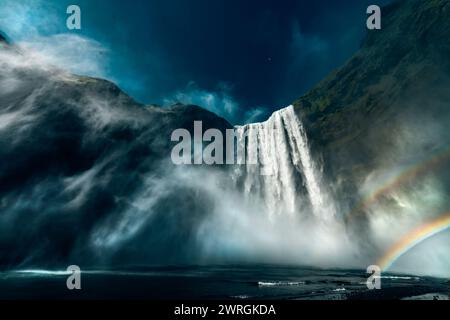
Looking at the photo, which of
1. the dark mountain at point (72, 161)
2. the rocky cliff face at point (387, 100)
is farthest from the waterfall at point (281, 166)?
the dark mountain at point (72, 161)

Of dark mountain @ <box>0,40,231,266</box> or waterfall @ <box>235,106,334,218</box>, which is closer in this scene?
dark mountain @ <box>0,40,231,266</box>

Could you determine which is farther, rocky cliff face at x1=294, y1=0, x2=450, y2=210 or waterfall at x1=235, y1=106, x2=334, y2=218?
waterfall at x1=235, y1=106, x2=334, y2=218

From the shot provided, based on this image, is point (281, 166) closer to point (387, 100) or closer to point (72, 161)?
point (387, 100)

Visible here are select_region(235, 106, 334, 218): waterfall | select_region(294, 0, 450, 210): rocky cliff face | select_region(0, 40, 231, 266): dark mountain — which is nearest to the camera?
select_region(294, 0, 450, 210): rocky cliff face

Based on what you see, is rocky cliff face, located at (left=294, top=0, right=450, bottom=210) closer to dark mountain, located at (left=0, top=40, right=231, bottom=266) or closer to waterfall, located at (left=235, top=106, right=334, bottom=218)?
waterfall, located at (left=235, top=106, right=334, bottom=218)

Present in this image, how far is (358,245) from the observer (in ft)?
198

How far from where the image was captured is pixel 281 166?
6731 cm

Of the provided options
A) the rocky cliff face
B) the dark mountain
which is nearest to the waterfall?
the rocky cliff face

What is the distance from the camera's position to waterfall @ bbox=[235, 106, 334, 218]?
65500 millimetres

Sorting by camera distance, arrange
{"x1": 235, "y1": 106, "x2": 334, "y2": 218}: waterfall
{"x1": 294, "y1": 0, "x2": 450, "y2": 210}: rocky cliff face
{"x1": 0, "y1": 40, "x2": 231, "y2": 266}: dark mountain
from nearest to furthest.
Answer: {"x1": 294, "y1": 0, "x2": 450, "y2": 210}: rocky cliff face < {"x1": 0, "y1": 40, "x2": 231, "y2": 266}: dark mountain < {"x1": 235, "y1": 106, "x2": 334, "y2": 218}: waterfall

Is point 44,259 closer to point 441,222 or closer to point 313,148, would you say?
point 313,148

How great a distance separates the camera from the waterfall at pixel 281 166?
65500mm

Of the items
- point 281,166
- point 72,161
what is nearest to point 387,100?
point 281,166
